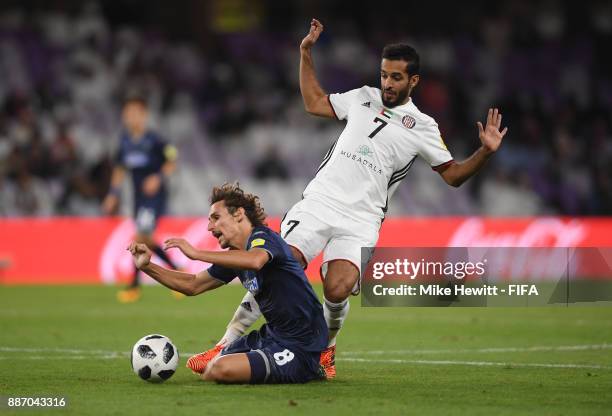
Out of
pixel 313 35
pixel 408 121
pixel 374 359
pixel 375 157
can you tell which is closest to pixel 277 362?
pixel 375 157

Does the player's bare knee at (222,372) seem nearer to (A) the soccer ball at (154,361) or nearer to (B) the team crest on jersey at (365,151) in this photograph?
(A) the soccer ball at (154,361)

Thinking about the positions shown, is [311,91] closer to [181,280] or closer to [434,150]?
[434,150]

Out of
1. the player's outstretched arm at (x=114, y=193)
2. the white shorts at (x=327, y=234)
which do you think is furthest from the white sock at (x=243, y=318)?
the player's outstretched arm at (x=114, y=193)

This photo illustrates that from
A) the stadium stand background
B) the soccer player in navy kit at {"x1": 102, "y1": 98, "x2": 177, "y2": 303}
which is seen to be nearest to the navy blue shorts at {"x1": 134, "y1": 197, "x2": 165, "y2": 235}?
the soccer player in navy kit at {"x1": 102, "y1": 98, "x2": 177, "y2": 303}

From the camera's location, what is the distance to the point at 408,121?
27.6 feet

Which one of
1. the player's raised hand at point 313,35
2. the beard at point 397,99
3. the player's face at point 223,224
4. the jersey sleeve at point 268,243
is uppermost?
the player's raised hand at point 313,35

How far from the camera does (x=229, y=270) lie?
767 centimetres

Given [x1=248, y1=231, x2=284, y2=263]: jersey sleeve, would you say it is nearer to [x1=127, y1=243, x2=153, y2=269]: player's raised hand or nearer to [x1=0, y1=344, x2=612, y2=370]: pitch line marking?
[x1=127, y1=243, x2=153, y2=269]: player's raised hand

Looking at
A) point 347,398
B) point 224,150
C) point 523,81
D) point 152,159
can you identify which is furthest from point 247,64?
point 347,398

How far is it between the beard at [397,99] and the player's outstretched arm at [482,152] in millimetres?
619

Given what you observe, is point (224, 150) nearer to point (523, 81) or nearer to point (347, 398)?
point (523, 81)

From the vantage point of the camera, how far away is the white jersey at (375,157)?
8344 millimetres

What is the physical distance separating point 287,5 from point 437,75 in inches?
164

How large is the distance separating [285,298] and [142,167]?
25.4 feet
